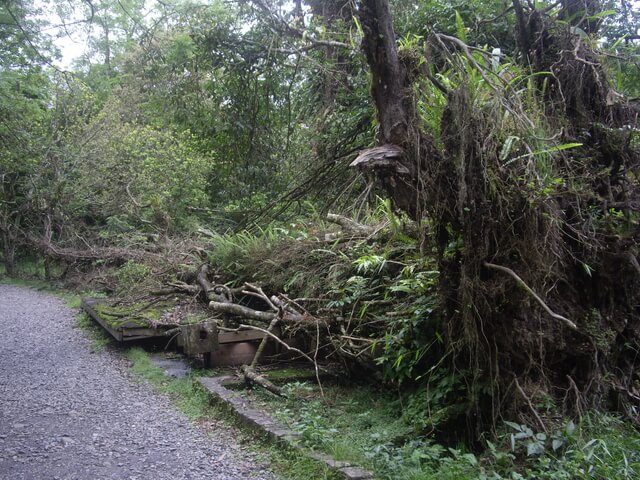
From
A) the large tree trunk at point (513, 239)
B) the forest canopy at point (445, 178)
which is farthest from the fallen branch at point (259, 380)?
the large tree trunk at point (513, 239)

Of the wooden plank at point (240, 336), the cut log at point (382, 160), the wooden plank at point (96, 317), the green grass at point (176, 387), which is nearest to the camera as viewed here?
the cut log at point (382, 160)

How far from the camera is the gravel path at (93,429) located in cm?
421

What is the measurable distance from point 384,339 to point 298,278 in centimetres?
198

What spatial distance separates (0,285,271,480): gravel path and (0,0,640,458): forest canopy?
70.0 inches

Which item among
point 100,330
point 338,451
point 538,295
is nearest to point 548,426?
point 538,295

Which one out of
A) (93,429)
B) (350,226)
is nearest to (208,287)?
(350,226)

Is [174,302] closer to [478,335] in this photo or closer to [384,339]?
[384,339]

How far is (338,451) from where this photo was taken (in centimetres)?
420

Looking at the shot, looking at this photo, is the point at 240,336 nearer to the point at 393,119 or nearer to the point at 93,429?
the point at 93,429

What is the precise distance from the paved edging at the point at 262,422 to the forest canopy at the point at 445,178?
3.68 ft

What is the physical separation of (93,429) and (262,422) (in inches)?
60.3

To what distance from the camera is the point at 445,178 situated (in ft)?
14.3

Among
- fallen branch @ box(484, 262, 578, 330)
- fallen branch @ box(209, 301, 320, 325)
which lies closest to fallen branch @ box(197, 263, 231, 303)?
fallen branch @ box(209, 301, 320, 325)

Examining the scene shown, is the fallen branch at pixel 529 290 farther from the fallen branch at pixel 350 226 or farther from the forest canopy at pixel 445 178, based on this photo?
the fallen branch at pixel 350 226
